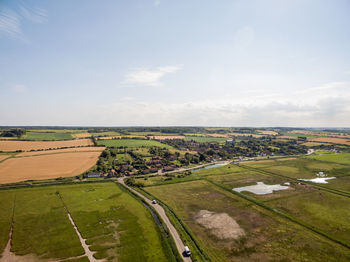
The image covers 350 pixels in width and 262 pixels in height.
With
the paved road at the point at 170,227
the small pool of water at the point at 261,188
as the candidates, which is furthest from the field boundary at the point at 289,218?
the paved road at the point at 170,227

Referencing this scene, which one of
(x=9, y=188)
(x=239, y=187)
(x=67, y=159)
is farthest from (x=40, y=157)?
(x=239, y=187)

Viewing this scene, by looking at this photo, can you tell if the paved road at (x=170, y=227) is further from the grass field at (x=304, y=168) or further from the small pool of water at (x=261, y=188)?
the grass field at (x=304, y=168)

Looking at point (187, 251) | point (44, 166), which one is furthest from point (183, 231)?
point (44, 166)

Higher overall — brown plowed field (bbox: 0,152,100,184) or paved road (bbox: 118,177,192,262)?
brown plowed field (bbox: 0,152,100,184)

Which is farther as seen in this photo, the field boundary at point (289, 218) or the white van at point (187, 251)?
the field boundary at point (289, 218)

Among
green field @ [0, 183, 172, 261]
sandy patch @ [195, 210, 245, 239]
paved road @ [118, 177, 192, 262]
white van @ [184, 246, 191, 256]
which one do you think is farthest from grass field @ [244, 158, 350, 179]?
green field @ [0, 183, 172, 261]

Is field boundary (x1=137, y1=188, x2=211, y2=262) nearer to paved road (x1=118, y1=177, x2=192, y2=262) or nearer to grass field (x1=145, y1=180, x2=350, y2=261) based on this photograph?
paved road (x1=118, y1=177, x2=192, y2=262)

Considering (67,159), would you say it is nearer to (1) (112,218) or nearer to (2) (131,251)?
(1) (112,218)
